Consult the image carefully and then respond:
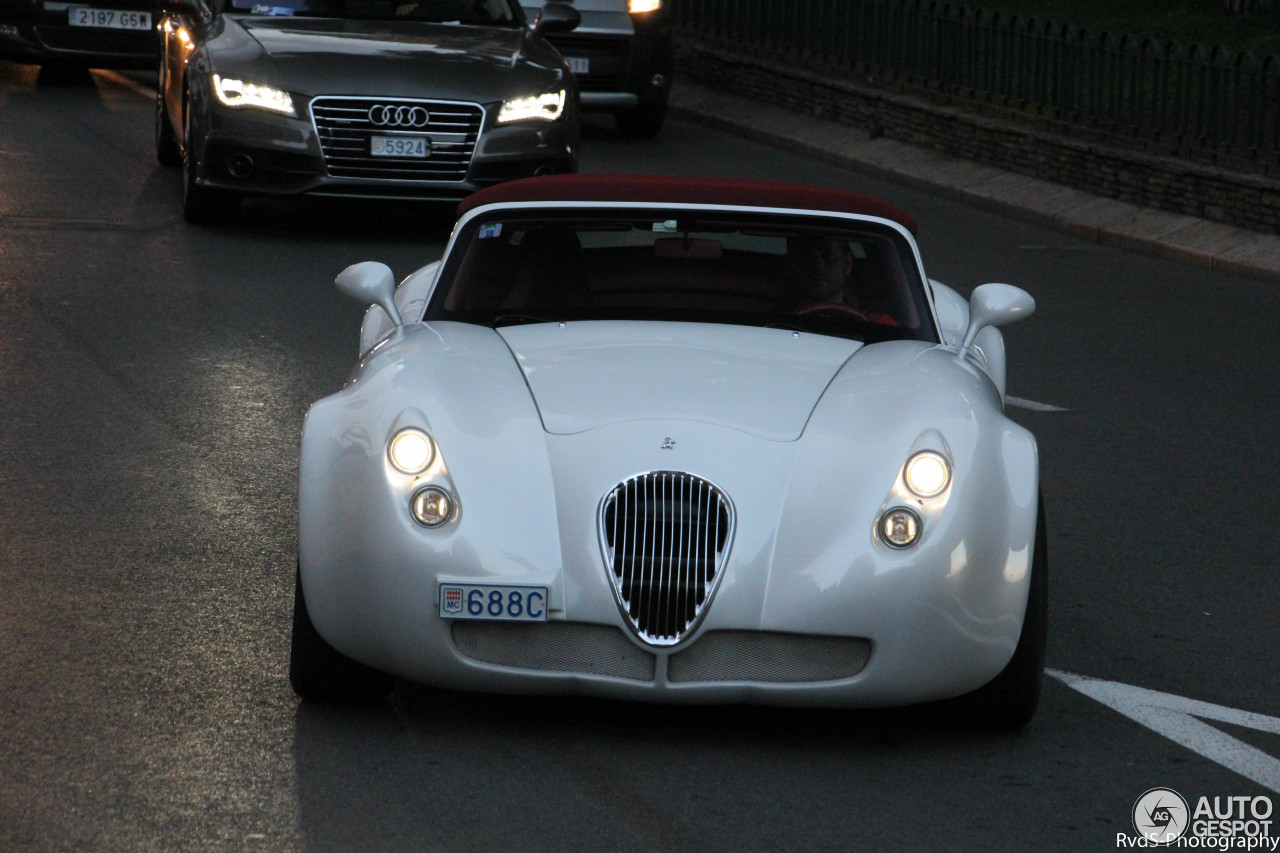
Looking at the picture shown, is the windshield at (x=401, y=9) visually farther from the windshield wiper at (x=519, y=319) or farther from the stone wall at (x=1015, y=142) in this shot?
the windshield wiper at (x=519, y=319)

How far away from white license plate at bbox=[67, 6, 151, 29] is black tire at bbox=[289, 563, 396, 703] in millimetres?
16981

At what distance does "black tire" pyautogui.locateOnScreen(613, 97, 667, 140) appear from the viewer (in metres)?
19.8

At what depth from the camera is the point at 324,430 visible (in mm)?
4848

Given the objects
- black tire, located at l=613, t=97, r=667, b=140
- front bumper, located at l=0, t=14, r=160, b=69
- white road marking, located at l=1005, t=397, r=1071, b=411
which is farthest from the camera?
front bumper, located at l=0, t=14, r=160, b=69

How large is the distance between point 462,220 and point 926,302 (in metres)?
1.40

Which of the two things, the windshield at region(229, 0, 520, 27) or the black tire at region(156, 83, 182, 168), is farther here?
the black tire at region(156, 83, 182, 168)

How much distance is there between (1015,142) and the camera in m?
17.3

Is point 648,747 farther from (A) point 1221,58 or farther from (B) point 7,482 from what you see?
(A) point 1221,58

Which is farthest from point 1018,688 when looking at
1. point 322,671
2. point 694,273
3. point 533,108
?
point 533,108

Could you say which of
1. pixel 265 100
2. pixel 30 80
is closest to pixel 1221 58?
pixel 265 100

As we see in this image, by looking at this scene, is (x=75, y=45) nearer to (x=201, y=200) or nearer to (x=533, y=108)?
(x=201, y=200)

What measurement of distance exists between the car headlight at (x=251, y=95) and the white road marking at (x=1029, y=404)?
5212 millimetres

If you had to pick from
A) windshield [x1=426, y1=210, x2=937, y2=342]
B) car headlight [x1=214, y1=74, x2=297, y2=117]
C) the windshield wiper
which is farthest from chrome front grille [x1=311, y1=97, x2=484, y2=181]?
the windshield wiper

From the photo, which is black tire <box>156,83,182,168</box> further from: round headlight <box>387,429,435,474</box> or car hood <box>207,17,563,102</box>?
round headlight <box>387,429,435,474</box>
